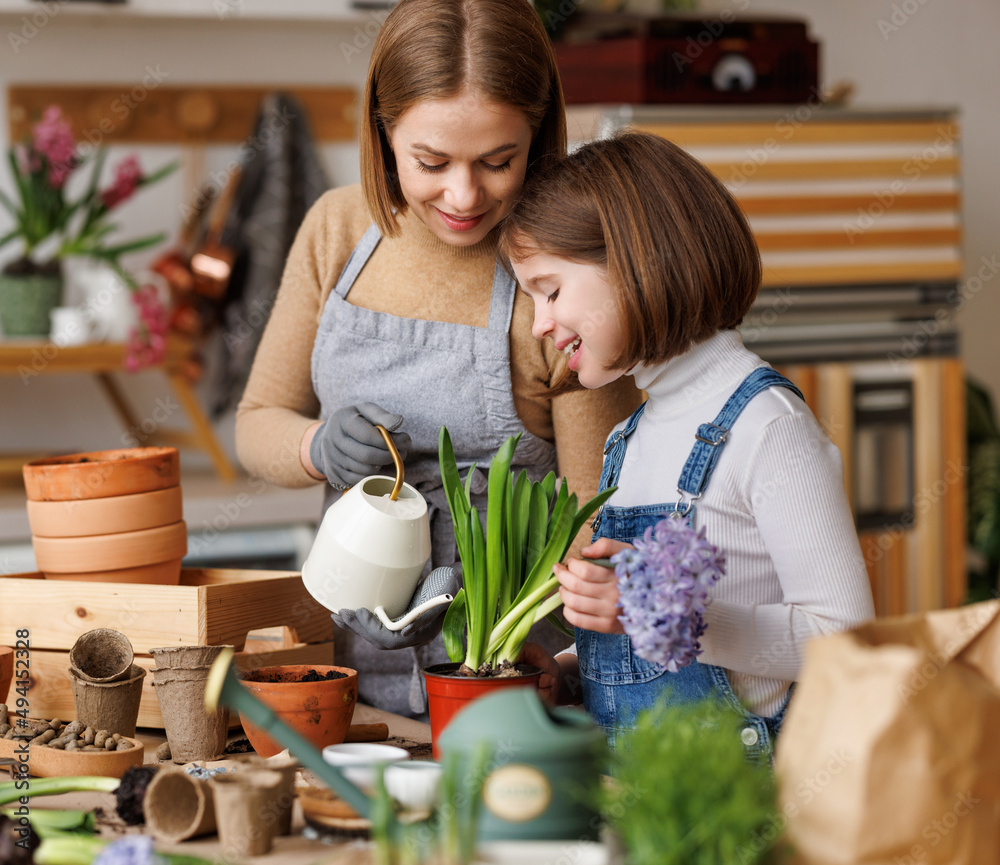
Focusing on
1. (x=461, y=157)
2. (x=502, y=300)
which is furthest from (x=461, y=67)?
(x=502, y=300)

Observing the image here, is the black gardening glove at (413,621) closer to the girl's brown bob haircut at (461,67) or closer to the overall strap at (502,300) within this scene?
the overall strap at (502,300)

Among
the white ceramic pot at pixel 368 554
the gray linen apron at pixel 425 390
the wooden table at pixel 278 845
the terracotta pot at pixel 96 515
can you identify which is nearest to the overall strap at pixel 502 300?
the gray linen apron at pixel 425 390

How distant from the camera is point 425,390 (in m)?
1.36

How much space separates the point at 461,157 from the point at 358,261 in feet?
0.96

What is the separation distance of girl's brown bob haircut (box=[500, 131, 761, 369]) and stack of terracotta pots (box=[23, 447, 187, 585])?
1.64ft

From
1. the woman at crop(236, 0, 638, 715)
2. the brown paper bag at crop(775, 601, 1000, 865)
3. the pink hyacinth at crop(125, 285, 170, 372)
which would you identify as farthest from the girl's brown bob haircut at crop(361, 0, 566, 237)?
the pink hyacinth at crop(125, 285, 170, 372)

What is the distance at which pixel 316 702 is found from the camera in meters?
0.99

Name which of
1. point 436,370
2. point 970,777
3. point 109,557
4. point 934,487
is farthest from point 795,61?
point 970,777

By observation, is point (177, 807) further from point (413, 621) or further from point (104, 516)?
point (104, 516)

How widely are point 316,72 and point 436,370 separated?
6.12 ft

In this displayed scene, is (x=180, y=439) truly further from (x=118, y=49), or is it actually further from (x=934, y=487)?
(x=934, y=487)

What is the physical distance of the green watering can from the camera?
709 mm

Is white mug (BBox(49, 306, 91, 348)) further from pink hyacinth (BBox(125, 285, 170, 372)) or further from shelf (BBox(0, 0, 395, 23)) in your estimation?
shelf (BBox(0, 0, 395, 23))

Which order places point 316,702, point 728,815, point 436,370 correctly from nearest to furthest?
point 728,815
point 316,702
point 436,370
